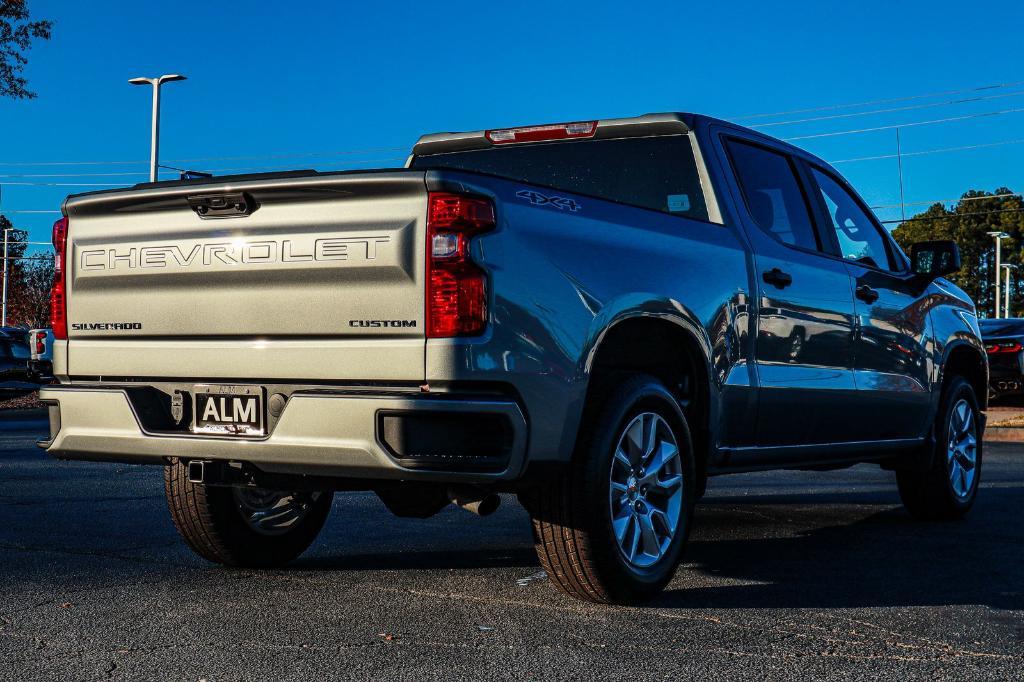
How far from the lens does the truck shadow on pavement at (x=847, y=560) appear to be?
518cm

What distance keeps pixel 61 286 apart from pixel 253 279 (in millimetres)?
1012

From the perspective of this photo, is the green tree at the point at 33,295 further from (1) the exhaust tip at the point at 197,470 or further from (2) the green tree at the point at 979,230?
(1) the exhaust tip at the point at 197,470

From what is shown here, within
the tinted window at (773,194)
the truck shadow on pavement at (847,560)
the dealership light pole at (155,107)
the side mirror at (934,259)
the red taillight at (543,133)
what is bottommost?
the truck shadow on pavement at (847,560)

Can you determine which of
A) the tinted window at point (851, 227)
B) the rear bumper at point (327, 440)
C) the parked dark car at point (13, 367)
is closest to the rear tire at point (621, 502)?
the rear bumper at point (327, 440)

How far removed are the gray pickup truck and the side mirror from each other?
1301 mm

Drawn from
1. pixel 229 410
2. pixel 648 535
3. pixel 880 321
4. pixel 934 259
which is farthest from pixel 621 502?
pixel 934 259

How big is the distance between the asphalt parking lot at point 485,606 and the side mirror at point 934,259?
1474mm

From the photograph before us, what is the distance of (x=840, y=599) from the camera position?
5152 millimetres

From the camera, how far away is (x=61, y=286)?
508cm

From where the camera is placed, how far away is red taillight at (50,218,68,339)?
5.05 meters

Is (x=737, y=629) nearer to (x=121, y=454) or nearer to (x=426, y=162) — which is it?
(x=121, y=454)

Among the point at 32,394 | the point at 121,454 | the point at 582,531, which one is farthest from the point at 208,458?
the point at 32,394

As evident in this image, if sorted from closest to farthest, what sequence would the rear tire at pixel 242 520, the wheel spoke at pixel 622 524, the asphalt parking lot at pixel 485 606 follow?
1. the asphalt parking lot at pixel 485 606
2. the wheel spoke at pixel 622 524
3. the rear tire at pixel 242 520

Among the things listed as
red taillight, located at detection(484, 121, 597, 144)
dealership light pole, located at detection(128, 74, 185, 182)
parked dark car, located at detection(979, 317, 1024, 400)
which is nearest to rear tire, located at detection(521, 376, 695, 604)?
red taillight, located at detection(484, 121, 597, 144)
